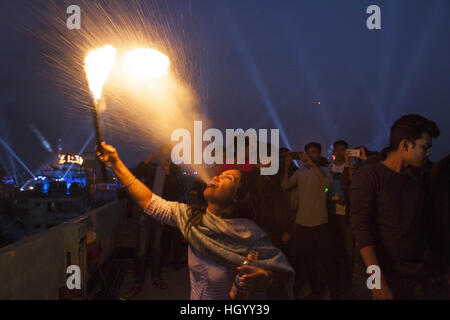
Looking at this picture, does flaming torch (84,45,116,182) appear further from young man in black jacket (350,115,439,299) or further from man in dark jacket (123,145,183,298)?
man in dark jacket (123,145,183,298)

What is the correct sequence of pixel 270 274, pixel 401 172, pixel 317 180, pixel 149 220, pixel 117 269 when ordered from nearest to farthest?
pixel 270 274
pixel 401 172
pixel 317 180
pixel 149 220
pixel 117 269

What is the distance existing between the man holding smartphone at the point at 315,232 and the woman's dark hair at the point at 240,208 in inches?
103

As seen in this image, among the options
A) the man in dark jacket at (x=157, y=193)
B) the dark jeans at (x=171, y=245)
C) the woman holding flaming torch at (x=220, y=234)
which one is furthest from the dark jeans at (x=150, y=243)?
the woman holding flaming torch at (x=220, y=234)

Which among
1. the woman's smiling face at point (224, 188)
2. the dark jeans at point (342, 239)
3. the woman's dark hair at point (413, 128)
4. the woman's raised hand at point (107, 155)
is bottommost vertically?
the dark jeans at point (342, 239)

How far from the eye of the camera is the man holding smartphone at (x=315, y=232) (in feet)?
15.8

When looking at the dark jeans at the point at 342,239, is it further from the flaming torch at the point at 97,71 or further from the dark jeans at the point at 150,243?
the flaming torch at the point at 97,71

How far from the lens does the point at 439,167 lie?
102 inches

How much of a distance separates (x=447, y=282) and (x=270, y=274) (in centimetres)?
159

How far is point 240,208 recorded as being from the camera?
8.04ft

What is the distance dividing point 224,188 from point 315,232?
3034 millimetres

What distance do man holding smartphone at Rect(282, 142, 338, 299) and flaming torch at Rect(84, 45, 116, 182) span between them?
11.4ft

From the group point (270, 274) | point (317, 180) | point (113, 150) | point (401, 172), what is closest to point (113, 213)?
point (317, 180)

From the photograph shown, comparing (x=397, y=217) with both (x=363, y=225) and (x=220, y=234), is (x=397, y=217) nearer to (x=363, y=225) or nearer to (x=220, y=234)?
(x=363, y=225)
